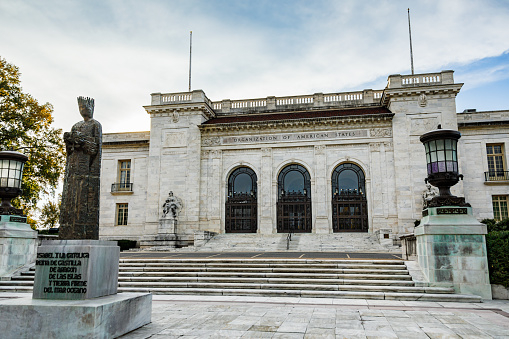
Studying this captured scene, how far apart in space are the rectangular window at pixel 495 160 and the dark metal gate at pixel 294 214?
1407 cm

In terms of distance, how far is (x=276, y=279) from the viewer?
42.9 ft

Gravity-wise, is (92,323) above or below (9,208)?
below

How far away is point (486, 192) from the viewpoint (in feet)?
93.4

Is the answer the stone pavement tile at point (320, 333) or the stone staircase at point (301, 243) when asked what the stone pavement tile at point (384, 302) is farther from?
the stone staircase at point (301, 243)

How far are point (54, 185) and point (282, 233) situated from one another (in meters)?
17.2

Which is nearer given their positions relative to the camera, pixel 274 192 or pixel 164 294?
pixel 164 294

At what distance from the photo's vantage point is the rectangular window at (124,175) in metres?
34.5

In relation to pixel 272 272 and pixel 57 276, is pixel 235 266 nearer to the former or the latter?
pixel 272 272

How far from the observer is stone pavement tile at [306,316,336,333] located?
25.2 feet

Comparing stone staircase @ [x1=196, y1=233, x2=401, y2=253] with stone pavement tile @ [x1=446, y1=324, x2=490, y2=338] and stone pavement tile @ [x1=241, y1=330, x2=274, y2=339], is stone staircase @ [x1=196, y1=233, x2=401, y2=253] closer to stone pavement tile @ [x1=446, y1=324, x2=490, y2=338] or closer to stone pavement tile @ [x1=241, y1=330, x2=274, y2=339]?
stone pavement tile @ [x1=446, y1=324, x2=490, y2=338]

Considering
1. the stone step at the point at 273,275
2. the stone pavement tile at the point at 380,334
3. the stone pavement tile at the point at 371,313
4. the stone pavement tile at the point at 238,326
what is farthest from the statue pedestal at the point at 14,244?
the stone pavement tile at the point at 380,334

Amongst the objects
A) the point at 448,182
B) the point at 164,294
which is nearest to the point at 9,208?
the point at 164,294

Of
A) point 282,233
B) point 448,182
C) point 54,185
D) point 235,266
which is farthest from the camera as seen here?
point 282,233

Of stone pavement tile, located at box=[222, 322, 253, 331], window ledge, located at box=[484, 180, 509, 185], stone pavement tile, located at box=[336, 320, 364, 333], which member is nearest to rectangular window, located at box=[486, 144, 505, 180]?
window ledge, located at box=[484, 180, 509, 185]
